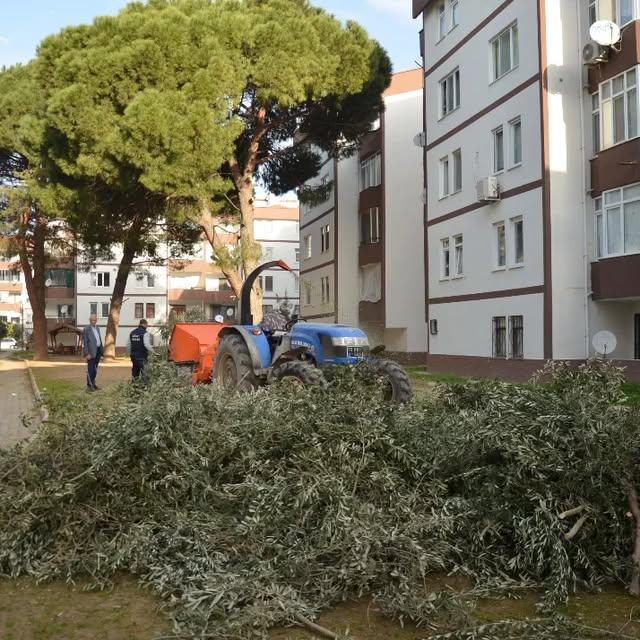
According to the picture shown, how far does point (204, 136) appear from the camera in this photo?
2230 centimetres

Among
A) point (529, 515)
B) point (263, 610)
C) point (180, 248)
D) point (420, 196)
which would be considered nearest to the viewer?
point (263, 610)

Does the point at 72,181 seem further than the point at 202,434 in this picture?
Yes

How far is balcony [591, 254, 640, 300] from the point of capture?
711 inches

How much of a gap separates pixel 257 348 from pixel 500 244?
41.4 feet

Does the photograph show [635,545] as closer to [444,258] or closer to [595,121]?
A: [595,121]

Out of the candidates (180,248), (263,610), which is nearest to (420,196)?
(180,248)

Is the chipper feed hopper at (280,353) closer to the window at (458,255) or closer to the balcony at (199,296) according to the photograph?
the window at (458,255)

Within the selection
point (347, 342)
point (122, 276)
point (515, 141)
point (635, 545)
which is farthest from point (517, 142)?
point (122, 276)

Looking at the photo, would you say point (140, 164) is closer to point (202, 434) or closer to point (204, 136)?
point (204, 136)

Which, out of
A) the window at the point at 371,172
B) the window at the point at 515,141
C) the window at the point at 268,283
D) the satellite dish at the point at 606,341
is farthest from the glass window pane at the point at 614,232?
the window at the point at 268,283

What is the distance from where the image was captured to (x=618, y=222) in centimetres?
1873

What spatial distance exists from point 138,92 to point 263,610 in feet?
68.7

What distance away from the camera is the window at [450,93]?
84.5 feet

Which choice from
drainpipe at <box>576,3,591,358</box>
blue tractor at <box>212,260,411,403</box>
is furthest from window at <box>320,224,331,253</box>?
blue tractor at <box>212,260,411,403</box>
